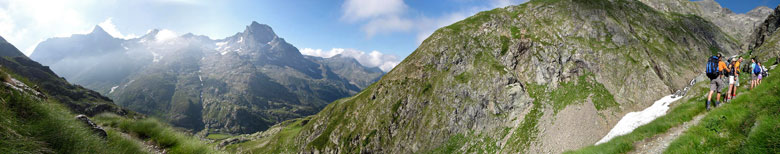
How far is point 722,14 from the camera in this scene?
162250 millimetres

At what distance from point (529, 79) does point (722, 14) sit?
189 metres

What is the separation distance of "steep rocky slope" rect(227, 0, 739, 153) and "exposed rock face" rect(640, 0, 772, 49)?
62.7m

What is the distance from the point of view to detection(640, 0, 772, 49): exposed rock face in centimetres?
13612

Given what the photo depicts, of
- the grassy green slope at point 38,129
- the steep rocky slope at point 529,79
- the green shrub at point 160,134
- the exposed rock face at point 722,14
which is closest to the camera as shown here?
the grassy green slope at point 38,129

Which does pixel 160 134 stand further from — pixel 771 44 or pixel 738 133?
pixel 771 44

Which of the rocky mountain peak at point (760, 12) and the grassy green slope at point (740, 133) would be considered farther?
the rocky mountain peak at point (760, 12)

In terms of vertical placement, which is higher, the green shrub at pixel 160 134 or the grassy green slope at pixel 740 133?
the green shrub at pixel 160 134

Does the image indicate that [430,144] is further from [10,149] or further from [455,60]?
[10,149]

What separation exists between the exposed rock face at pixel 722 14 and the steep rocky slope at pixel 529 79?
206 feet

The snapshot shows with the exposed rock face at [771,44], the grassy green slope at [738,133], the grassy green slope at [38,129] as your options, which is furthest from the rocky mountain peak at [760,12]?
the grassy green slope at [38,129]

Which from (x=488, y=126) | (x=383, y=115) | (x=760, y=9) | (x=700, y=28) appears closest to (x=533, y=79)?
(x=488, y=126)

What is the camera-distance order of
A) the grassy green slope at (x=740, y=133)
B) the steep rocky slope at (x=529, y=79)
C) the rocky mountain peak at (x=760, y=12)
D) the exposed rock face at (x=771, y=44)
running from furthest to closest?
1. the rocky mountain peak at (x=760, y=12)
2. the steep rocky slope at (x=529, y=79)
3. the exposed rock face at (x=771, y=44)
4. the grassy green slope at (x=740, y=133)

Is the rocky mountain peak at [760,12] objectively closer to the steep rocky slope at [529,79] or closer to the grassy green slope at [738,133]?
the steep rocky slope at [529,79]

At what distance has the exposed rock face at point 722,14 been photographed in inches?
5359
